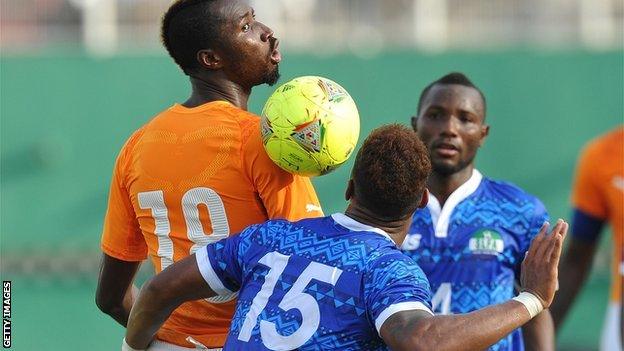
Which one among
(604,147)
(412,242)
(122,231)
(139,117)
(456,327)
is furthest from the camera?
(139,117)

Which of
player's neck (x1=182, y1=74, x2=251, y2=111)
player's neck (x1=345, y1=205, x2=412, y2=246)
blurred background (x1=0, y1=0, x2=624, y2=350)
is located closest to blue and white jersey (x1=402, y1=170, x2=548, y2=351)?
player's neck (x1=182, y1=74, x2=251, y2=111)

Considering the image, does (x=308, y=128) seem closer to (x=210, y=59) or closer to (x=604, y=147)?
(x=210, y=59)

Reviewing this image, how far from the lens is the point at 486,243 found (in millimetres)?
6262

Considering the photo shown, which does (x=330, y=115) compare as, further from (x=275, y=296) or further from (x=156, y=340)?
(x=156, y=340)

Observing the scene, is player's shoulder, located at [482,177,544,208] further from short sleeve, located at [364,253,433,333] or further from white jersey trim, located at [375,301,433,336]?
white jersey trim, located at [375,301,433,336]

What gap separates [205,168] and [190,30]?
66 cm

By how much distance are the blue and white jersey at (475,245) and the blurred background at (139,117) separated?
6144mm

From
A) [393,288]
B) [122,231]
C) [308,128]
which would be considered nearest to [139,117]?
[122,231]

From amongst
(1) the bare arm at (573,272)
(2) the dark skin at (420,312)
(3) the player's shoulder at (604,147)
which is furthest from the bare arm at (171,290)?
(3) the player's shoulder at (604,147)

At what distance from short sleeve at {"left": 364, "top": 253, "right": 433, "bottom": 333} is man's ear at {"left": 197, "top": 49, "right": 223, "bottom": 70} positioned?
54.3 inches

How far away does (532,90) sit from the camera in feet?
43.3

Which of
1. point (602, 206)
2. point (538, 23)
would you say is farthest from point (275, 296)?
point (538, 23)

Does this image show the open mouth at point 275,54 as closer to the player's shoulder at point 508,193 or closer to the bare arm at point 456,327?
the bare arm at point 456,327

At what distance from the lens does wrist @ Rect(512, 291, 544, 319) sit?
412cm
